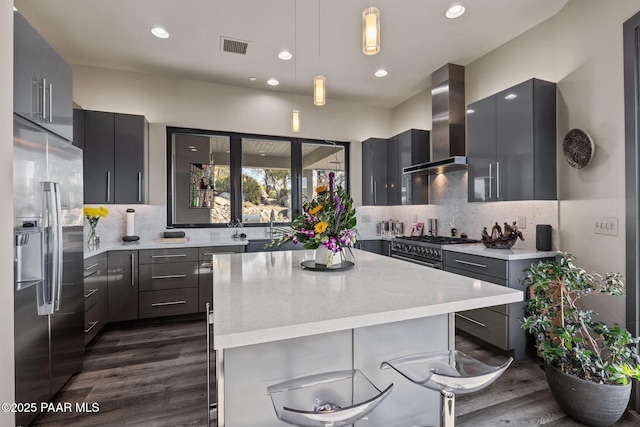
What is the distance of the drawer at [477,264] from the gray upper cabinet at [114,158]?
3637 millimetres

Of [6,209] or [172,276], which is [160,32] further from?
[172,276]

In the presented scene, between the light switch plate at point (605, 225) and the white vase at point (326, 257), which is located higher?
the light switch plate at point (605, 225)

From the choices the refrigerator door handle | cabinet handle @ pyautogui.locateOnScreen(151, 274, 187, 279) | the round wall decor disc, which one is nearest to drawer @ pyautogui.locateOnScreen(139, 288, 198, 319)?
cabinet handle @ pyautogui.locateOnScreen(151, 274, 187, 279)

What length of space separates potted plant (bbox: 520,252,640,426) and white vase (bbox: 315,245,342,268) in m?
1.37

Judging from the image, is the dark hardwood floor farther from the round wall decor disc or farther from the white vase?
the round wall decor disc

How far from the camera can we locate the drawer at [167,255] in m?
3.54

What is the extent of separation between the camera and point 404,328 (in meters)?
1.40

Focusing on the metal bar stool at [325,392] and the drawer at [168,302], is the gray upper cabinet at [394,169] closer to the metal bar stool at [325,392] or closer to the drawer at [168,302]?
the drawer at [168,302]

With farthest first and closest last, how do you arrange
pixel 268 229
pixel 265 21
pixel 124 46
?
pixel 268 229 < pixel 124 46 < pixel 265 21

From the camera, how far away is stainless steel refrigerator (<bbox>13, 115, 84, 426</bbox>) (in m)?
1.66

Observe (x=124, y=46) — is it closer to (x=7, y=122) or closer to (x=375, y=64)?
(x=7, y=122)

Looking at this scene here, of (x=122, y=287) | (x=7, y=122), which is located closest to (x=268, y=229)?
(x=122, y=287)

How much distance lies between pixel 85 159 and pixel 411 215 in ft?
14.3

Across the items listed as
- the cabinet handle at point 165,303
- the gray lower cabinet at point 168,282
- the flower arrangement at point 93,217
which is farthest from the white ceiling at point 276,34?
the cabinet handle at point 165,303
